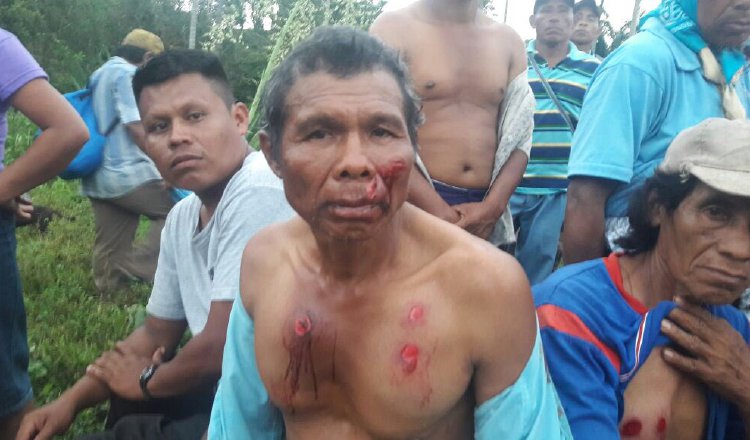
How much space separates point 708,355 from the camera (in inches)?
73.8

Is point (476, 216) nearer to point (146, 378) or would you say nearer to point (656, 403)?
point (656, 403)

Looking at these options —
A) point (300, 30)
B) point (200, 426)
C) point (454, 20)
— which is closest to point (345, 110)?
point (200, 426)

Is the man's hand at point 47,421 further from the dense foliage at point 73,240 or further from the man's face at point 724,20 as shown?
the man's face at point 724,20

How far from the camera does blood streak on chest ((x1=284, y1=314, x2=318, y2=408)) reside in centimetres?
165

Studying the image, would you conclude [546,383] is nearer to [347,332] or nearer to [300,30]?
[347,332]

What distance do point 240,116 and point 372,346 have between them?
1.26 metres

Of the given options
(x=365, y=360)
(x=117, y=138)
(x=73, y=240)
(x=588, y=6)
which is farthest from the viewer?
(x=73, y=240)

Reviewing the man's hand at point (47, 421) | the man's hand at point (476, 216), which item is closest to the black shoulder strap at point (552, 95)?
the man's hand at point (476, 216)

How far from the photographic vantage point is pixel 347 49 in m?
1.54

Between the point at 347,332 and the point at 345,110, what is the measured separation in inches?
19.9

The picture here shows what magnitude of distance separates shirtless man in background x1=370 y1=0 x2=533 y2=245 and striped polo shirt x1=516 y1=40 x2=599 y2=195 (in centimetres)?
86

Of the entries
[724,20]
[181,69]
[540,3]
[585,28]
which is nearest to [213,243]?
[181,69]

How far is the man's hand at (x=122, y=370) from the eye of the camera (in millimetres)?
2367

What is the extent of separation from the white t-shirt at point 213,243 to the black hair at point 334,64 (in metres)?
0.59
